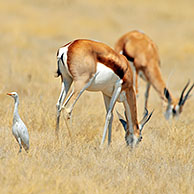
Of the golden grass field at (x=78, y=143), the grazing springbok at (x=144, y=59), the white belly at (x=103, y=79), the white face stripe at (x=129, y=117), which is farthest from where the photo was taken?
the grazing springbok at (x=144, y=59)

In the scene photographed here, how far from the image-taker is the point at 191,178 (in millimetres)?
4426

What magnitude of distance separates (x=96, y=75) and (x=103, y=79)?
5.0 inches

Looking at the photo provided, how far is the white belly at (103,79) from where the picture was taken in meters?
5.30

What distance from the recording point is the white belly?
5.30 meters

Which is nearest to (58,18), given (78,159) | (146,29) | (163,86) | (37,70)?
(146,29)

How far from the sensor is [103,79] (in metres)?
5.34

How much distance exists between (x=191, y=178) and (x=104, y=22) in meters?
16.3

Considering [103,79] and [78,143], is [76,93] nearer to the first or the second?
[103,79]

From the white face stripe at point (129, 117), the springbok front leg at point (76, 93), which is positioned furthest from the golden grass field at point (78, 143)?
the springbok front leg at point (76, 93)

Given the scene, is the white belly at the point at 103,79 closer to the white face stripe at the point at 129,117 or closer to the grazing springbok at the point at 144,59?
the white face stripe at the point at 129,117

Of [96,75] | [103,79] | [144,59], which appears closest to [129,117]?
[103,79]

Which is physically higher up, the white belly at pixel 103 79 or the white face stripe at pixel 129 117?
the white belly at pixel 103 79

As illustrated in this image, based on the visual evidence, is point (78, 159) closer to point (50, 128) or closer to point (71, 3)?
point (50, 128)

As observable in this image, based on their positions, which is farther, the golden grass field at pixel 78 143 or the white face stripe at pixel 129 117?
the white face stripe at pixel 129 117
